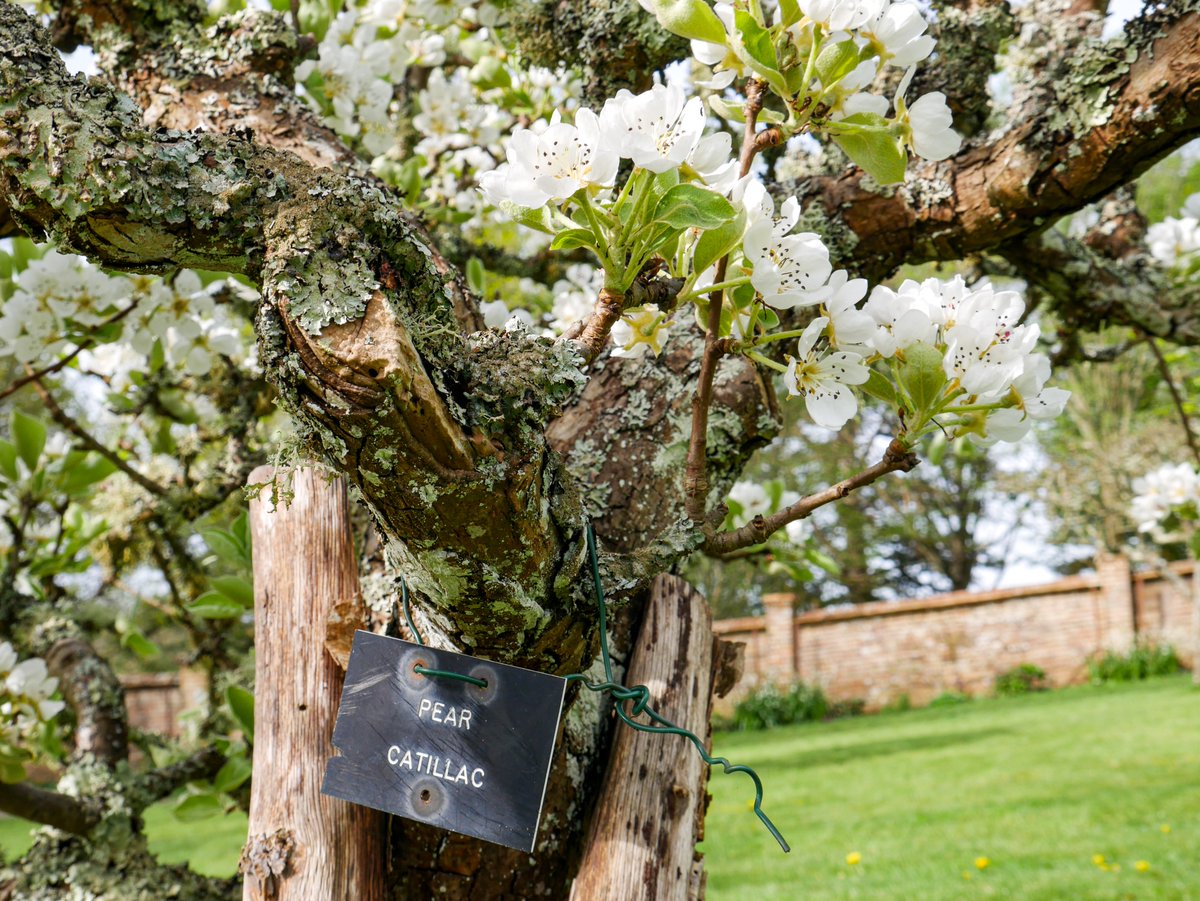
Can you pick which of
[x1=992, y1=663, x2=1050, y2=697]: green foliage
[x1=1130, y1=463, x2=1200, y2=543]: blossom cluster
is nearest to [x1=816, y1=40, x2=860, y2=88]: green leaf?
[x1=1130, y1=463, x2=1200, y2=543]: blossom cluster

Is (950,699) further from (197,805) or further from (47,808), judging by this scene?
(47,808)

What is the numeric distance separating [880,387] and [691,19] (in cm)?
38

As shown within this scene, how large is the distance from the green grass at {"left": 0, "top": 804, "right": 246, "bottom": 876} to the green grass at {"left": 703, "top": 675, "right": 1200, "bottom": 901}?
9.85ft

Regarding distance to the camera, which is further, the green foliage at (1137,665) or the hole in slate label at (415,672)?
the green foliage at (1137,665)

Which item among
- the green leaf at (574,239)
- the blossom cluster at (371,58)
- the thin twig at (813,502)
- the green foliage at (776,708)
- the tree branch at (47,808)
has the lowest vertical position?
the green foliage at (776,708)

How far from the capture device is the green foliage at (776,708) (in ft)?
39.1

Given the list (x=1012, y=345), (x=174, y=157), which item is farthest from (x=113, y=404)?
(x=1012, y=345)

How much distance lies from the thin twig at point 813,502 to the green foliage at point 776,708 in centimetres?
1137

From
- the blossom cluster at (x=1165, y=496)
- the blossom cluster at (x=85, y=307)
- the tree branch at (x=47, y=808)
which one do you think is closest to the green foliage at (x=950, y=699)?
the blossom cluster at (x=1165, y=496)

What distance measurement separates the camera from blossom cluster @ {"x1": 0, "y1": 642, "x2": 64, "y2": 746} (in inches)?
80.6

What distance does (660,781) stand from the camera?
1088mm

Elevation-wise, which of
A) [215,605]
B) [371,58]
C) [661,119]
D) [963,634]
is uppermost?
[371,58]

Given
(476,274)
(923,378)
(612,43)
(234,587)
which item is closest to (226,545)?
(234,587)

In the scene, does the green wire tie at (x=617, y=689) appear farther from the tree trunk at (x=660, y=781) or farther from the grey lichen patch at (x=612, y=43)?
the grey lichen patch at (x=612, y=43)
